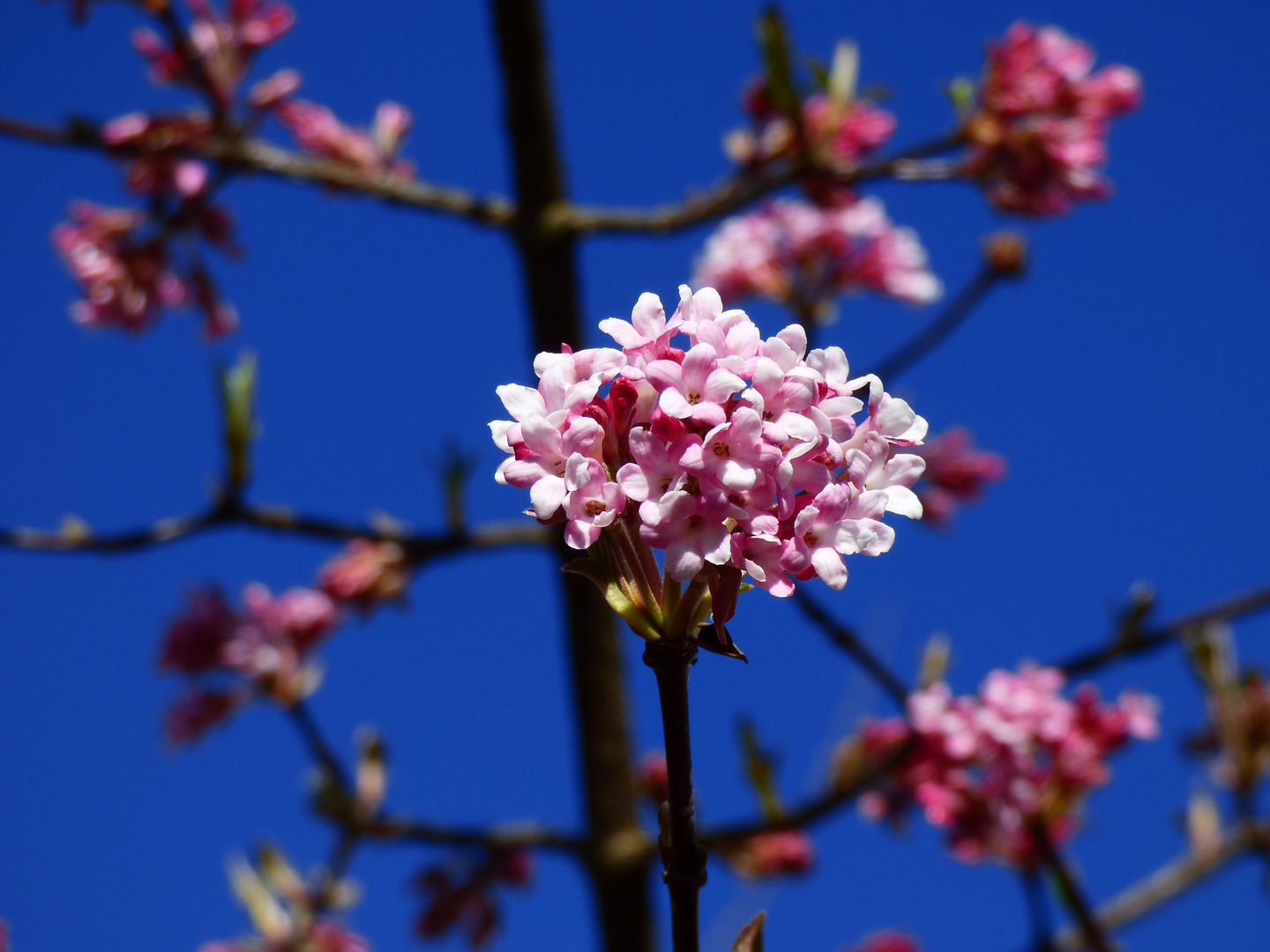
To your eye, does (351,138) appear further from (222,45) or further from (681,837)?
(681,837)

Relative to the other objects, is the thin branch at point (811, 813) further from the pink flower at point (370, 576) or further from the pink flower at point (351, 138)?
the pink flower at point (351, 138)

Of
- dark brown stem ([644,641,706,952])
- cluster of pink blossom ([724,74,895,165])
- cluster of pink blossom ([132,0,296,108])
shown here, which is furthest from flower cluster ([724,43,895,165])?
dark brown stem ([644,641,706,952])

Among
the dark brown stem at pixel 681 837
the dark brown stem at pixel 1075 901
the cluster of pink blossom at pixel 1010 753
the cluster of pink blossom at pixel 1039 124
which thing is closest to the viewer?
the dark brown stem at pixel 681 837

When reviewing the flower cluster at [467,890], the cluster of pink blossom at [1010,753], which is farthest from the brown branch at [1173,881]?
the flower cluster at [467,890]

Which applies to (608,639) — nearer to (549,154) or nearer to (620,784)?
(620,784)

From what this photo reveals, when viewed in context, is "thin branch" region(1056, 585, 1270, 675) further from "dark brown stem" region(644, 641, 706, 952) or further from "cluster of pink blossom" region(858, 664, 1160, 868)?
"dark brown stem" region(644, 641, 706, 952)

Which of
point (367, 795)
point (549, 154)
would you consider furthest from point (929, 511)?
point (367, 795)

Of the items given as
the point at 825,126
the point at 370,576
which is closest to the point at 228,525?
the point at 370,576
